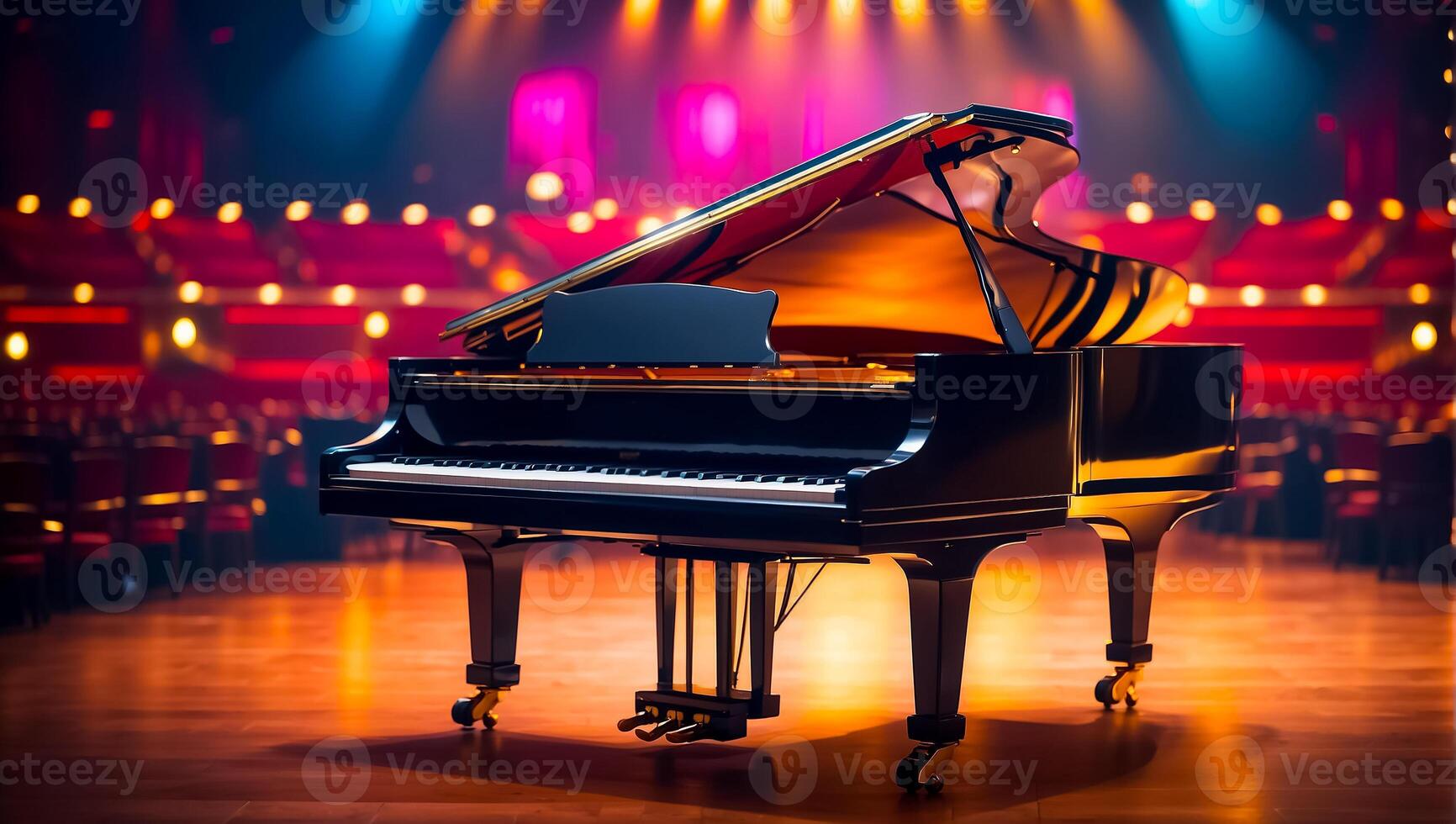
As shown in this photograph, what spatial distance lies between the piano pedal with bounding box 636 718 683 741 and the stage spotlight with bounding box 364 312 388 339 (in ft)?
22.6

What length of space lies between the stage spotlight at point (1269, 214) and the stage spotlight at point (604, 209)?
4.10m

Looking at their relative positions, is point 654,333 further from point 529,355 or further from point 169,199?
point 169,199

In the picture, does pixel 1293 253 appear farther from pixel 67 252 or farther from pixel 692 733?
pixel 692 733

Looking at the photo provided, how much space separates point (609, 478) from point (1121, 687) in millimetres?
1968

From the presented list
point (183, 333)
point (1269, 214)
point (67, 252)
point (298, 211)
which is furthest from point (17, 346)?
point (1269, 214)

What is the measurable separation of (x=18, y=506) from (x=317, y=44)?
461 centimetres

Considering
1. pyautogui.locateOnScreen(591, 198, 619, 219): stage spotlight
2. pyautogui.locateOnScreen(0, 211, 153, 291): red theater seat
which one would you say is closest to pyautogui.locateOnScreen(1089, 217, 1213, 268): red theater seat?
pyautogui.locateOnScreen(591, 198, 619, 219): stage spotlight

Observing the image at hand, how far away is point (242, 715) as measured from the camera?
4.84 metres

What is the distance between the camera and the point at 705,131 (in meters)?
10.6

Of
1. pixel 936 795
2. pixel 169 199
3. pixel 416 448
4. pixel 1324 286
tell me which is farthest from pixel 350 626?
pixel 1324 286

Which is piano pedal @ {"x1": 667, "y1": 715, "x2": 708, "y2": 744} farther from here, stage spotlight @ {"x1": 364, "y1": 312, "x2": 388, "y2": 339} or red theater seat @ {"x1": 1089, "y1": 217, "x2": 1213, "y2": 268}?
red theater seat @ {"x1": 1089, "y1": 217, "x2": 1213, "y2": 268}

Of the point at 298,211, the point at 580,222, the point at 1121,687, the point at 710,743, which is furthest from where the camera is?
the point at 580,222

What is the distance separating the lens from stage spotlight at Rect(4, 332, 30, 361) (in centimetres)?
927

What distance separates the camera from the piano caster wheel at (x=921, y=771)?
386 cm
